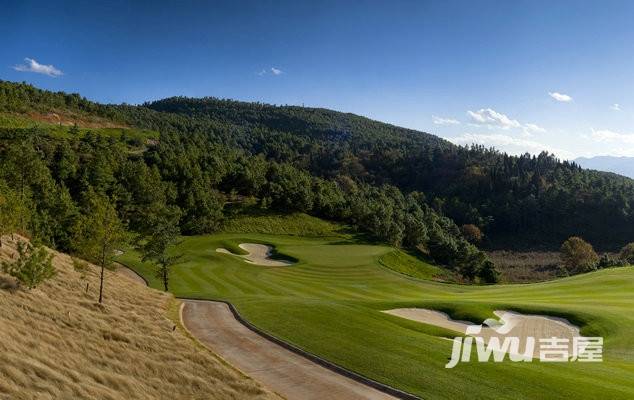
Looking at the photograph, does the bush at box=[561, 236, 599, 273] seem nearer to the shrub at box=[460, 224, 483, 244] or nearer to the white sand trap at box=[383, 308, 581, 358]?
the shrub at box=[460, 224, 483, 244]

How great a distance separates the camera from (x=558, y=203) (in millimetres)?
188500

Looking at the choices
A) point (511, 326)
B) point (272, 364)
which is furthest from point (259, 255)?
point (272, 364)

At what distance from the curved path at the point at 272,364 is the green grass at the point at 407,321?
108cm

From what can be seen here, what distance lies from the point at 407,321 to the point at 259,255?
4342 cm

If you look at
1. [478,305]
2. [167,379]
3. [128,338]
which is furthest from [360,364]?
[478,305]

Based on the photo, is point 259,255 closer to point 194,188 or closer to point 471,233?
point 194,188

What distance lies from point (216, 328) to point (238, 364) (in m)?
6.37

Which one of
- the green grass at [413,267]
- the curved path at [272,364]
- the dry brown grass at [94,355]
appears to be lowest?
the green grass at [413,267]

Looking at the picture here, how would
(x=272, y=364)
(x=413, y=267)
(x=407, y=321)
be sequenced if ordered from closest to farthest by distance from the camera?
1. (x=272, y=364)
2. (x=407, y=321)
3. (x=413, y=267)

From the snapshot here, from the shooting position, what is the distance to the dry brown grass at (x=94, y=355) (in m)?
14.6

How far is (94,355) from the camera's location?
59.7 ft

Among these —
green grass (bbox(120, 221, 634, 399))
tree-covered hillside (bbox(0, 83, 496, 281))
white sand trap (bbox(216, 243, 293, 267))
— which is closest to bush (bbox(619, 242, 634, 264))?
tree-covered hillside (bbox(0, 83, 496, 281))

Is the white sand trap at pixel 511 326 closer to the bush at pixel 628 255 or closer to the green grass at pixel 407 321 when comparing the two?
the green grass at pixel 407 321

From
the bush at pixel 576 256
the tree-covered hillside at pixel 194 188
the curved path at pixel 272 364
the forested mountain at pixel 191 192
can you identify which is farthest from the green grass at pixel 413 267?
the bush at pixel 576 256
